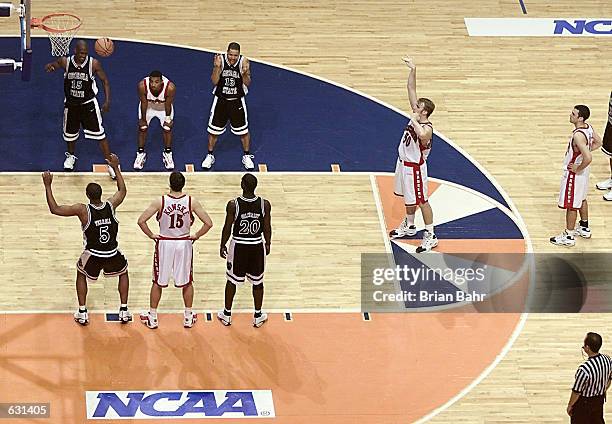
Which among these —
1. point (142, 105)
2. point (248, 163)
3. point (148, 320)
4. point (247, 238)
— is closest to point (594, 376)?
point (247, 238)

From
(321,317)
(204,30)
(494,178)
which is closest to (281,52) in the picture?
(204,30)

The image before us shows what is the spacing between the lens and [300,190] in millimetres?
16578

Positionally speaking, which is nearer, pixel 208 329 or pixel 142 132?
pixel 208 329

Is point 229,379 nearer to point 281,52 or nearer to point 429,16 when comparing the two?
point 281,52

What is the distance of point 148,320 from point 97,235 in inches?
46.0

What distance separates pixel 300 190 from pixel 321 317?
95.5 inches

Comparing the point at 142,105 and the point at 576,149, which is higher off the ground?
the point at 142,105

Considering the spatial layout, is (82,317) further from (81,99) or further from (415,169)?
(415,169)

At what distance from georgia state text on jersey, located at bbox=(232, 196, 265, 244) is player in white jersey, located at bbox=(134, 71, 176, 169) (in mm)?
3049

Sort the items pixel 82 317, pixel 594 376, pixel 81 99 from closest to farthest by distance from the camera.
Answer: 1. pixel 594 376
2. pixel 82 317
3. pixel 81 99

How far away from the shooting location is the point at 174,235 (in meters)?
13.7

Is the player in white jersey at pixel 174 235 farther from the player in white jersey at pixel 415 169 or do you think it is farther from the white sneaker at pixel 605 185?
the white sneaker at pixel 605 185

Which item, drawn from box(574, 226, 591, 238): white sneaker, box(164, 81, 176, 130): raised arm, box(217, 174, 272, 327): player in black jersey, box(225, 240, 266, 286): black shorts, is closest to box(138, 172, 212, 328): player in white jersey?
box(217, 174, 272, 327): player in black jersey

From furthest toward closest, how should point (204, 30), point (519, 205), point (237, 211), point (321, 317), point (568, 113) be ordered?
1. point (204, 30)
2. point (568, 113)
3. point (519, 205)
4. point (321, 317)
5. point (237, 211)
